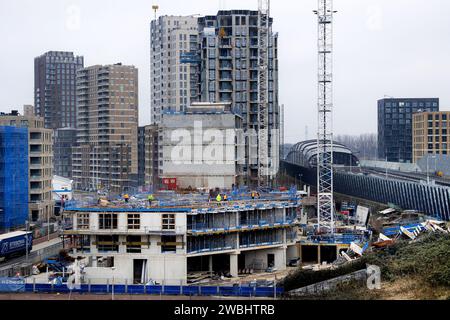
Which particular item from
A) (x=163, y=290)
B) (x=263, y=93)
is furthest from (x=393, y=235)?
(x=263, y=93)

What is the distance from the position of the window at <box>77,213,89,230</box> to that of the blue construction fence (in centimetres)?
490

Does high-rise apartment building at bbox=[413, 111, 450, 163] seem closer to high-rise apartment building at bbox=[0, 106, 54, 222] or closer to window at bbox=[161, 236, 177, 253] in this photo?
high-rise apartment building at bbox=[0, 106, 54, 222]

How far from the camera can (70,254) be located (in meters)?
30.0

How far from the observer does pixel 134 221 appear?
28.9m

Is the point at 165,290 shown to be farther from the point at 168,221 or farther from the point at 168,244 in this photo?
the point at 168,221

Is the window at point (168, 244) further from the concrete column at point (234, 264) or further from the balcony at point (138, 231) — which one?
the concrete column at point (234, 264)

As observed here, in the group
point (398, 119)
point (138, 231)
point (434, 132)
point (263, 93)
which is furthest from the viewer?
point (398, 119)

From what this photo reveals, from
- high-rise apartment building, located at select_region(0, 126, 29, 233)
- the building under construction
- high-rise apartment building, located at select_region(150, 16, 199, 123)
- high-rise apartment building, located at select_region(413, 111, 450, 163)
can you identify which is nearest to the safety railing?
the building under construction

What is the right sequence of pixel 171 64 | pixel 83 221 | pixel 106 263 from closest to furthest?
pixel 83 221 → pixel 106 263 → pixel 171 64

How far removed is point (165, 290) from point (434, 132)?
7118 cm

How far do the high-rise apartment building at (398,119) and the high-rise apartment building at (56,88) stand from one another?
53.6 m

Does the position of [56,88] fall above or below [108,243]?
above

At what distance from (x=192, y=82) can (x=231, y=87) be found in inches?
618
